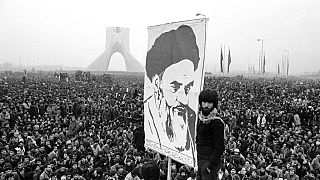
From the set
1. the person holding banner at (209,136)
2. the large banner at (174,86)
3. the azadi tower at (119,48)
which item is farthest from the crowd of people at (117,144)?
the azadi tower at (119,48)

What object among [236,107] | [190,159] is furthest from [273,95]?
[190,159]

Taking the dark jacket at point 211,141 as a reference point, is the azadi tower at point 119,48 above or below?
above

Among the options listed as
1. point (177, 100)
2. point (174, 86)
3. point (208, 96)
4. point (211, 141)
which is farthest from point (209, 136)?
point (174, 86)

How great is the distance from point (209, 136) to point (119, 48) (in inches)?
4188

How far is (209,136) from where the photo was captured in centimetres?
328

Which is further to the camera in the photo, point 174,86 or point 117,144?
point 117,144

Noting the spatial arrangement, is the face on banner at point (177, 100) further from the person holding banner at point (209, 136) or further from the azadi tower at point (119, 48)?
the azadi tower at point (119, 48)

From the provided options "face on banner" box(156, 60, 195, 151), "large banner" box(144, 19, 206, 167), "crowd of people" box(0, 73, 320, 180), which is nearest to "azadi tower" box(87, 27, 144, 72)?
"crowd of people" box(0, 73, 320, 180)

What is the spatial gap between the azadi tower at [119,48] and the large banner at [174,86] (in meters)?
101

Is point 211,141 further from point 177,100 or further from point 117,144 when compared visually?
point 117,144

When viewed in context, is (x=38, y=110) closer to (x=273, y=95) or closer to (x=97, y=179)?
(x=97, y=179)

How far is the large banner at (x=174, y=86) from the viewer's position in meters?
3.42

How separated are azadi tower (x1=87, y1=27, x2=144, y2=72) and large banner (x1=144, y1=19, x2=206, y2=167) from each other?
332 feet

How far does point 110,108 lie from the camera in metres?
17.7
